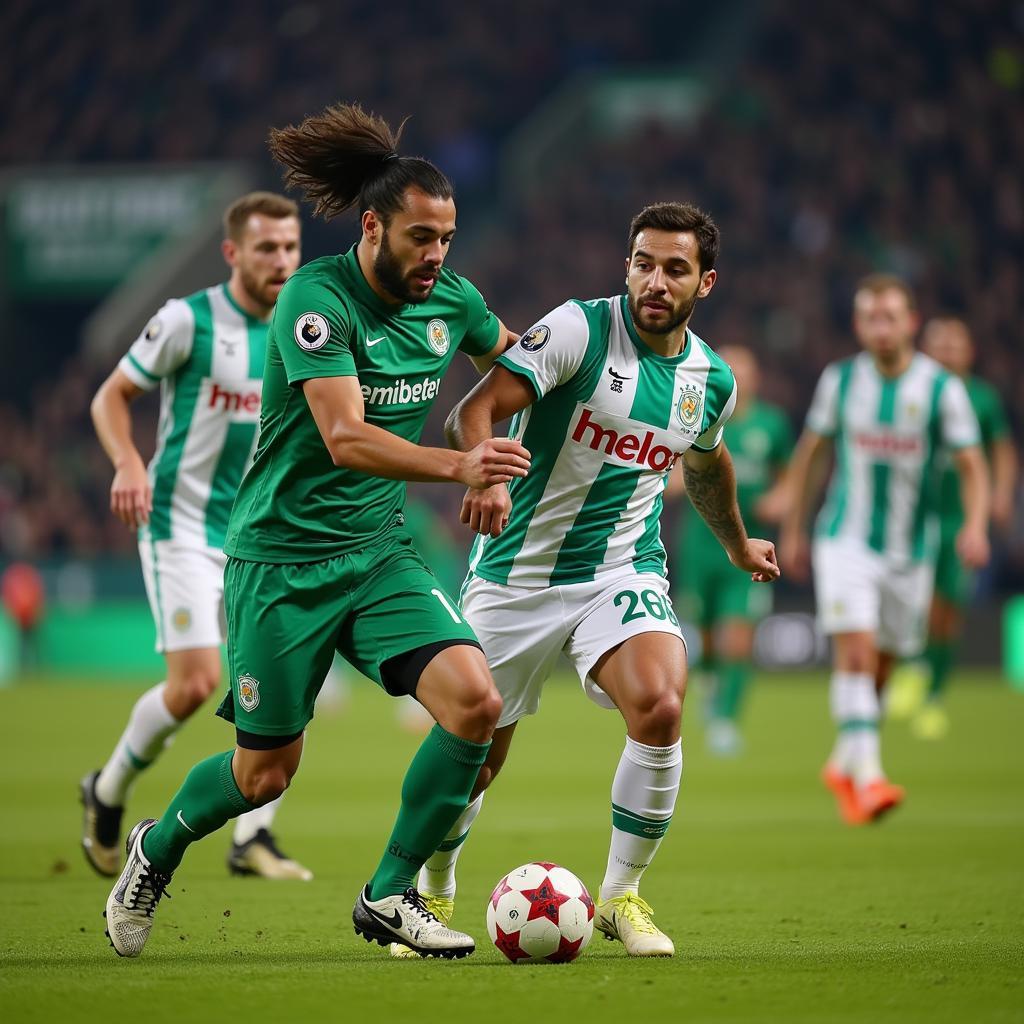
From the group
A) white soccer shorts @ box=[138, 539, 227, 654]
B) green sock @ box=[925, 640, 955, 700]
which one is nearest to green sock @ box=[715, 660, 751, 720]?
green sock @ box=[925, 640, 955, 700]

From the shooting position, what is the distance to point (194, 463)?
7207 millimetres

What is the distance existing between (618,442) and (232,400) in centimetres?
216

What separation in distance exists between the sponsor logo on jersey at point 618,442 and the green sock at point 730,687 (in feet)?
23.3

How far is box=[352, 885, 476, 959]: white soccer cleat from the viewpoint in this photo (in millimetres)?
4898

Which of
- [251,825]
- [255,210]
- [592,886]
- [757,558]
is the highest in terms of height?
[255,210]

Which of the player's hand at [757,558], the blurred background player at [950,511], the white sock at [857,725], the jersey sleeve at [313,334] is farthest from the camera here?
the blurred background player at [950,511]

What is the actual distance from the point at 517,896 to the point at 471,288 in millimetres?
1774

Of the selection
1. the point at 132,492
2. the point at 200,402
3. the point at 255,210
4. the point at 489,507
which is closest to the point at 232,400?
the point at 200,402

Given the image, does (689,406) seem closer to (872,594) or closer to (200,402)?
(200,402)

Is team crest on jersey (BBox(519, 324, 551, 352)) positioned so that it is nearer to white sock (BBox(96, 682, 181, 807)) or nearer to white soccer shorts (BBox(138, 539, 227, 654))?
white soccer shorts (BBox(138, 539, 227, 654))

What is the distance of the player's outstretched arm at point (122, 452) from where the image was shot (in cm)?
679

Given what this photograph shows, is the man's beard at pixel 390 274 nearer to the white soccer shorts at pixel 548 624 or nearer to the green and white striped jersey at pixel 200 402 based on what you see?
the white soccer shorts at pixel 548 624

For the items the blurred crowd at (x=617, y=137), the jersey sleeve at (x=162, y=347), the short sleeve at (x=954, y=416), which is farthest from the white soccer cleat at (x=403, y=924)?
the blurred crowd at (x=617, y=137)

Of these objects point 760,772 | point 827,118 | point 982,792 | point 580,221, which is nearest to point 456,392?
point 580,221
